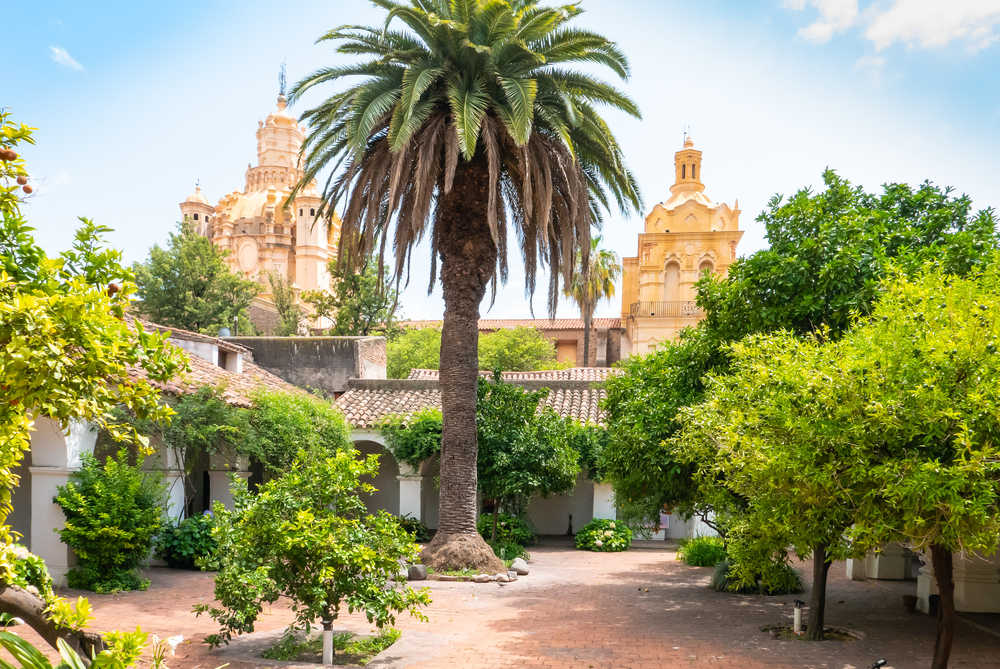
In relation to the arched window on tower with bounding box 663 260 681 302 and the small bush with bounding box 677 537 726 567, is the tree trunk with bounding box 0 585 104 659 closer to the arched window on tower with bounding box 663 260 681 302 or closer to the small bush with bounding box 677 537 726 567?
the small bush with bounding box 677 537 726 567

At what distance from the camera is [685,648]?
1008cm

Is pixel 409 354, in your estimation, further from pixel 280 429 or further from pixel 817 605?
pixel 817 605

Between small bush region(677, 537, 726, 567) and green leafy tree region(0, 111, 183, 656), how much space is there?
16130mm

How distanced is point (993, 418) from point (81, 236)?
22.4 feet

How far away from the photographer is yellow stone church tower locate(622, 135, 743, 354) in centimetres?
4862

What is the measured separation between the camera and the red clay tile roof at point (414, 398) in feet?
77.5

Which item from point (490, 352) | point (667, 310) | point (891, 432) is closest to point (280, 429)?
point (891, 432)

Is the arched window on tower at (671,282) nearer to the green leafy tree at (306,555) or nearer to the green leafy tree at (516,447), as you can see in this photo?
the green leafy tree at (516,447)

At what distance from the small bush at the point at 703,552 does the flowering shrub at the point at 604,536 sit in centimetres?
272

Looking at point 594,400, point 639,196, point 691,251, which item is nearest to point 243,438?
point 639,196

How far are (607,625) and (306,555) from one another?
16.6ft

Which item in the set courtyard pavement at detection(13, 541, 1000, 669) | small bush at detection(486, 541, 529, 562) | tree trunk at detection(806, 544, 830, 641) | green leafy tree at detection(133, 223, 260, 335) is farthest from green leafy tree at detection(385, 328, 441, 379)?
tree trunk at detection(806, 544, 830, 641)

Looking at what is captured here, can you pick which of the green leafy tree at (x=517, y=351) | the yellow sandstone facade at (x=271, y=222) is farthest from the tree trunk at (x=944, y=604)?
the yellow sandstone facade at (x=271, y=222)

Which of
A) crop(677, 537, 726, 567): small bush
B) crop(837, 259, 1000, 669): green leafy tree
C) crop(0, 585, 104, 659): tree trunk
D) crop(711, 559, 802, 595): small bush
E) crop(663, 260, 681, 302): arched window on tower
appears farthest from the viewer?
crop(663, 260, 681, 302): arched window on tower
